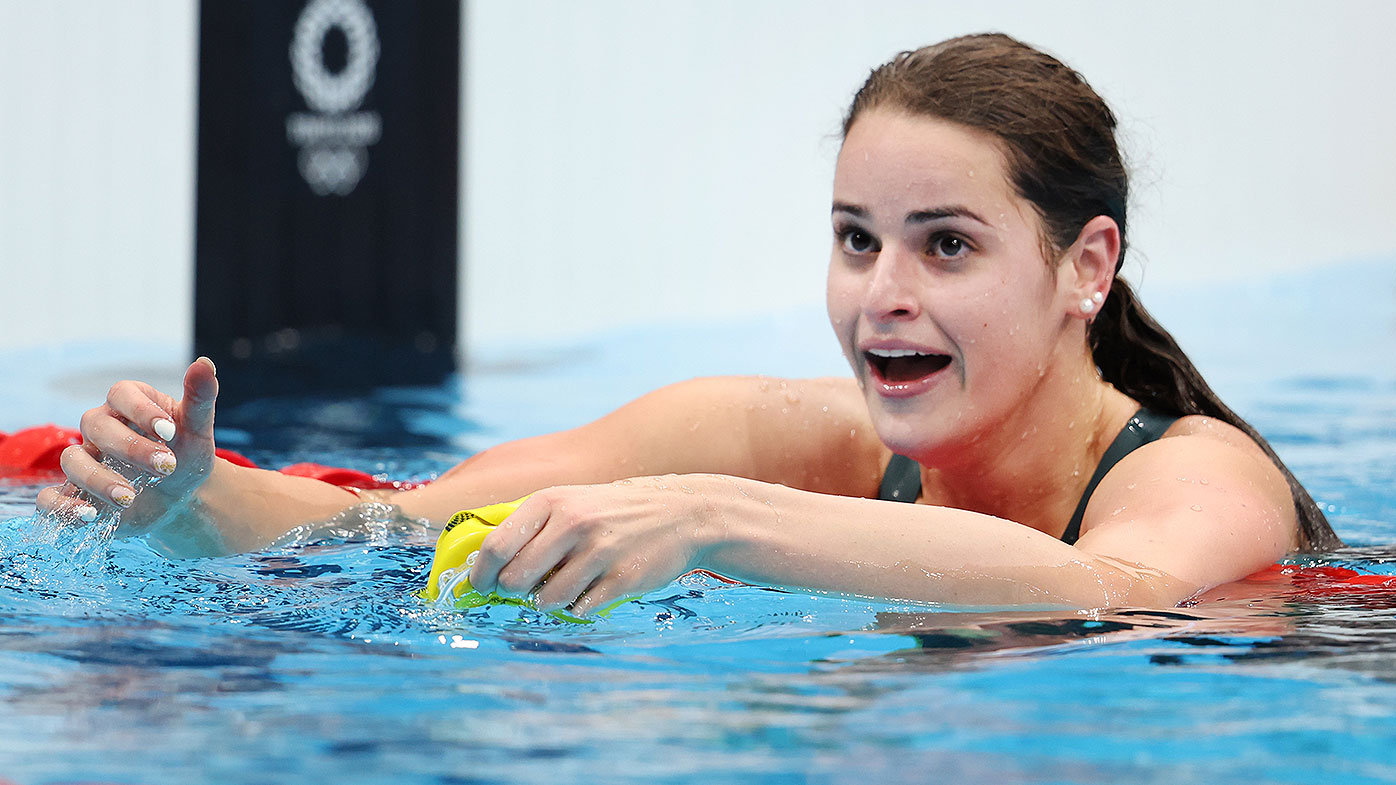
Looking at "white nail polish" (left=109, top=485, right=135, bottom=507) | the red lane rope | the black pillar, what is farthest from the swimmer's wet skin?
the black pillar

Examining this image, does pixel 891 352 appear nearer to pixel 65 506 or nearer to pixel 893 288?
pixel 893 288

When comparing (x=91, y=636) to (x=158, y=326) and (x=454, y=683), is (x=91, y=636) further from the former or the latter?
(x=158, y=326)

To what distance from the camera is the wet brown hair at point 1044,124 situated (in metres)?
2.18

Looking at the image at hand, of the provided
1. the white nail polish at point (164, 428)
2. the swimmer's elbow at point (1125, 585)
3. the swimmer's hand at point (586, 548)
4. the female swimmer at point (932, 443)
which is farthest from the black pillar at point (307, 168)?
the swimmer's hand at point (586, 548)

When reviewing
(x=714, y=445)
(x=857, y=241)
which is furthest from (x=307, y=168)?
(x=857, y=241)

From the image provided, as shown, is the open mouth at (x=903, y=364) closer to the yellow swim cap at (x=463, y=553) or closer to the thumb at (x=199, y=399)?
the yellow swim cap at (x=463, y=553)

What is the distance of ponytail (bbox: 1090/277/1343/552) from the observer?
8.18ft

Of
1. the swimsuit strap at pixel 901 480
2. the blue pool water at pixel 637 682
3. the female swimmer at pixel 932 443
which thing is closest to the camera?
the blue pool water at pixel 637 682

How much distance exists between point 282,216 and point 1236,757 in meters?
7.46

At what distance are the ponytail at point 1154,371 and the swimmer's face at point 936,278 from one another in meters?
0.33

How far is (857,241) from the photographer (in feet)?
7.27

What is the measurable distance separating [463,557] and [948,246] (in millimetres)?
852

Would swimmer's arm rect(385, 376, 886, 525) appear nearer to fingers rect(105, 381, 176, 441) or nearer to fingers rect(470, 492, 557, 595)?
fingers rect(105, 381, 176, 441)

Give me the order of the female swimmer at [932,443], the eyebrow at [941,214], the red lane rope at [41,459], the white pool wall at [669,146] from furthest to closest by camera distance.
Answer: the white pool wall at [669,146] < the red lane rope at [41,459] < the eyebrow at [941,214] < the female swimmer at [932,443]
